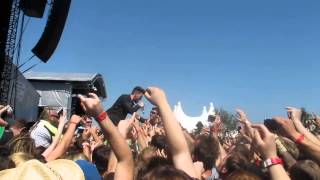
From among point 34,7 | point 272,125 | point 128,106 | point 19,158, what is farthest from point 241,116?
point 34,7

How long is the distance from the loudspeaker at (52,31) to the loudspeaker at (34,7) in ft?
1.36

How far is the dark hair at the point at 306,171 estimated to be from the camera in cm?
293

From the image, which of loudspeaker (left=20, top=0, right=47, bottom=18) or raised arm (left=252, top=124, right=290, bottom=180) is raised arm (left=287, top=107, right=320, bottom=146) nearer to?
raised arm (left=252, top=124, right=290, bottom=180)

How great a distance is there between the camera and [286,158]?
142 inches

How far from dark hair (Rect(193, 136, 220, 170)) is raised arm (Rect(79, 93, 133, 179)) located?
1.50 meters

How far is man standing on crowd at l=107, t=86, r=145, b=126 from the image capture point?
7602 millimetres

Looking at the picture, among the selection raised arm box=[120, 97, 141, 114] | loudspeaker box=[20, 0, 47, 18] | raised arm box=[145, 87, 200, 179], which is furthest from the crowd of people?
loudspeaker box=[20, 0, 47, 18]

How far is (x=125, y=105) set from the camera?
7.64 m

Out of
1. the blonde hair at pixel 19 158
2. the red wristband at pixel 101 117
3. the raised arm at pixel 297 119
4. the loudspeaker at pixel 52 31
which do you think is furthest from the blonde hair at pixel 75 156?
the loudspeaker at pixel 52 31

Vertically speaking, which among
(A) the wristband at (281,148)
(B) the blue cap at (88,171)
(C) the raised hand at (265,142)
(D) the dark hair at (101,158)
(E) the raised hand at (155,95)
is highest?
(E) the raised hand at (155,95)

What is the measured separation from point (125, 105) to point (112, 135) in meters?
5.12

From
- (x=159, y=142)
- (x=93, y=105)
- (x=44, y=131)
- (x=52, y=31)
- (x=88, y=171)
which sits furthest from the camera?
(x=52, y=31)

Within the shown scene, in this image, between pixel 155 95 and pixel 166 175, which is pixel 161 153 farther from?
pixel 166 175

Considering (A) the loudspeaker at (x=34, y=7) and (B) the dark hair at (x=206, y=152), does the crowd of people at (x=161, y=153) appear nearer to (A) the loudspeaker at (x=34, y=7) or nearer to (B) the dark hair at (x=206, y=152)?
(B) the dark hair at (x=206, y=152)
